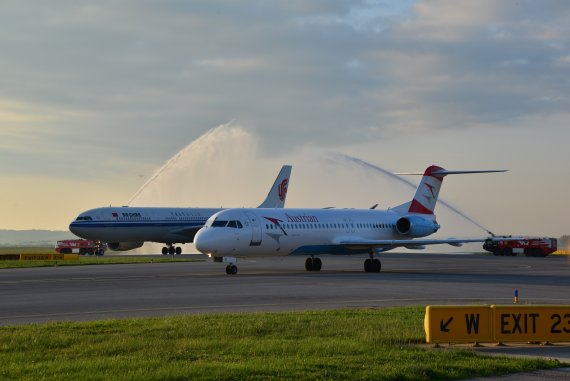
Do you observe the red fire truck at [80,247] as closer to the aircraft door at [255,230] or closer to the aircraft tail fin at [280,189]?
the aircraft tail fin at [280,189]

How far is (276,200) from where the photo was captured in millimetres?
83125

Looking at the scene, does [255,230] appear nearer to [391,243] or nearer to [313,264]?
[313,264]

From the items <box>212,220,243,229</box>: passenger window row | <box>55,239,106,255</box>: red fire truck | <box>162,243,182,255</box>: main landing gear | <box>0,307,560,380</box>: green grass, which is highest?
<box>212,220,243,229</box>: passenger window row

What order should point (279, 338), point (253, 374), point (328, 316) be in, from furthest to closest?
point (328, 316)
point (279, 338)
point (253, 374)

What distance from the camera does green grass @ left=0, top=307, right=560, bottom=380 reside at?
11695 mm

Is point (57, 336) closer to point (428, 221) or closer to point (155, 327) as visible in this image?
point (155, 327)

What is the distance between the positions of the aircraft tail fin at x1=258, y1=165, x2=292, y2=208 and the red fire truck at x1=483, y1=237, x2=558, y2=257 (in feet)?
70.1

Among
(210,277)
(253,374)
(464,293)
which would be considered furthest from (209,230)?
(253,374)

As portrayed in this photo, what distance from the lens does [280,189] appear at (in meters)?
83.6

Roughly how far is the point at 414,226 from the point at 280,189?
3632cm

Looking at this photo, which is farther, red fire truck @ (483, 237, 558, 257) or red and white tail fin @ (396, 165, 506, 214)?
red fire truck @ (483, 237, 558, 257)

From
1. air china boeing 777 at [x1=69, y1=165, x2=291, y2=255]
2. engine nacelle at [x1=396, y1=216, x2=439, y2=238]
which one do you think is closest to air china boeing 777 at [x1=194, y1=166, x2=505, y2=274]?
Result: engine nacelle at [x1=396, y1=216, x2=439, y2=238]

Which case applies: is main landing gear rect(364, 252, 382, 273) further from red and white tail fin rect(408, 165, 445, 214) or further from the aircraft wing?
red and white tail fin rect(408, 165, 445, 214)

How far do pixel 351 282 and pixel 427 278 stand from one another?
4868 mm
